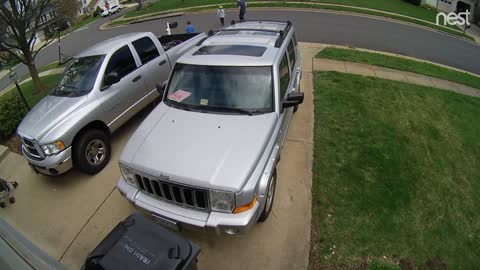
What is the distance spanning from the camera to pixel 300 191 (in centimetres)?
454

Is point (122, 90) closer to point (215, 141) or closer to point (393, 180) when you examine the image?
point (215, 141)

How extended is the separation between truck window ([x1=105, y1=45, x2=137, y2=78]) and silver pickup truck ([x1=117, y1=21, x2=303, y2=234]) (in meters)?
1.31

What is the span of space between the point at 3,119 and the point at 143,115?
294 cm

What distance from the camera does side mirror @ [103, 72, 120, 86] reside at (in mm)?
5079

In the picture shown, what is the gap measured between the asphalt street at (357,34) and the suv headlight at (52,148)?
36.8 ft

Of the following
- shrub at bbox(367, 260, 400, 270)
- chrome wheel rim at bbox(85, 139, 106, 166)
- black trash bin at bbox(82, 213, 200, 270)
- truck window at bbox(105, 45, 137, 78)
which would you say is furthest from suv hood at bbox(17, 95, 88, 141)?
shrub at bbox(367, 260, 400, 270)

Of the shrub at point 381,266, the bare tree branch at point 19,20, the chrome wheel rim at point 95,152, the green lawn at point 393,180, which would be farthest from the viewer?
the bare tree branch at point 19,20

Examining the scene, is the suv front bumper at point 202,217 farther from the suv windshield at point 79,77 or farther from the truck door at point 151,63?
the truck door at point 151,63

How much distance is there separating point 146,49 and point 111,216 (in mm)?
3552

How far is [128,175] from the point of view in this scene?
11.7 ft

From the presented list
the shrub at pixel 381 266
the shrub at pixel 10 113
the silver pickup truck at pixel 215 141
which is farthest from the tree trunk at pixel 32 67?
the shrub at pixel 381 266

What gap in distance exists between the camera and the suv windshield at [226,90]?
3.99 metres

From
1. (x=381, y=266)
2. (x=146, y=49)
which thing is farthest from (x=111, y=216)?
(x=381, y=266)

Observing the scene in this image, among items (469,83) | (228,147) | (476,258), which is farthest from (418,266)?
(469,83)
